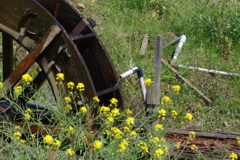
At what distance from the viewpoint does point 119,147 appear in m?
3.48

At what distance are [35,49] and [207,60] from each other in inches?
144

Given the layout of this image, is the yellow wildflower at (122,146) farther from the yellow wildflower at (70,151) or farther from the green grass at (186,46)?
the green grass at (186,46)

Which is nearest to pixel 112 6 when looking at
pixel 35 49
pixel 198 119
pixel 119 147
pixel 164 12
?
pixel 164 12

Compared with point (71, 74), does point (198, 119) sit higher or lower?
lower

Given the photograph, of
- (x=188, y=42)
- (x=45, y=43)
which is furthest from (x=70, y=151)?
(x=188, y=42)

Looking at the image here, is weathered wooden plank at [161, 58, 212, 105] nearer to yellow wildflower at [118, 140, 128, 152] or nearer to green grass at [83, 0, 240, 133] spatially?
green grass at [83, 0, 240, 133]

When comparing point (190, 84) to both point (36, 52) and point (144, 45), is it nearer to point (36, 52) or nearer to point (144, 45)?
point (144, 45)

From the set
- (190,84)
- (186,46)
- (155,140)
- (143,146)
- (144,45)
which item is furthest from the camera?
(186,46)

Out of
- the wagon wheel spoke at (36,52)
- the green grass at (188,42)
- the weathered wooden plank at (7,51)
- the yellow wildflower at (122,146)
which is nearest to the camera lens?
the yellow wildflower at (122,146)

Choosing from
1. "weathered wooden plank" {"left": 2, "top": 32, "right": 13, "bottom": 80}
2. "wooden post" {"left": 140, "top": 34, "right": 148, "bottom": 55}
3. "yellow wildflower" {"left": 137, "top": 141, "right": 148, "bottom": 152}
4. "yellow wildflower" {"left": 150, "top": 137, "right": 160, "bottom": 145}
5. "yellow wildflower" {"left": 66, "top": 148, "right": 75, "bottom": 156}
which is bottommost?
"yellow wildflower" {"left": 137, "top": 141, "right": 148, "bottom": 152}

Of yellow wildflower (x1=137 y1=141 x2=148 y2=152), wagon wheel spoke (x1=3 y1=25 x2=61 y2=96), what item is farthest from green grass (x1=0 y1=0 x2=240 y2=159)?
yellow wildflower (x1=137 y1=141 x2=148 y2=152)

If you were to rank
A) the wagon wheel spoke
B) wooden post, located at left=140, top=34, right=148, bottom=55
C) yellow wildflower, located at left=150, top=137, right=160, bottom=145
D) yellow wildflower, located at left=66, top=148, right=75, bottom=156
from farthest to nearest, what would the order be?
wooden post, located at left=140, top=34, right=148, bottom=55 → the wagon wheel spoke → yellow wildflower, located at left=150, top=137, right=160, bottom=145 → yellow wildflower, located at left=66, top=148, right=75, bottom=156

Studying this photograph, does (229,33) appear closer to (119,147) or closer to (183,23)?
(183,23)

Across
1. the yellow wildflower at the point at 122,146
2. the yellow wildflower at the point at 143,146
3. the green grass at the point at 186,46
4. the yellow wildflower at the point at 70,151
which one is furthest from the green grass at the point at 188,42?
the yellow wildflower at the point at 70,151
